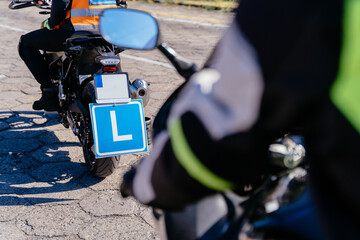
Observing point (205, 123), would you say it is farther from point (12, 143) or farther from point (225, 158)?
point (12, 143)

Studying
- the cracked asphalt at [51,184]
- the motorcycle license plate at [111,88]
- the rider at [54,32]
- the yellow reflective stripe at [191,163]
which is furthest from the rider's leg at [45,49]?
the yellow reflective stripe at [191,163]

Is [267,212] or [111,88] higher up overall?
[267,212]

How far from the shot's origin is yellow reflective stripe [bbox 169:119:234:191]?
0.74 metres

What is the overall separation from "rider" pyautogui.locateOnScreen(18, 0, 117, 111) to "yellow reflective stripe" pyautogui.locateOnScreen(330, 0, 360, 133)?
2.65 meters

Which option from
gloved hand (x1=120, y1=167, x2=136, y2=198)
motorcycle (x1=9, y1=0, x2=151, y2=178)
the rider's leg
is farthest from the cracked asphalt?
gloved hand (x1=120, y1=167, x2=136, y2=198)

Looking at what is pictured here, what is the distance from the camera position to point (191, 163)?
0.74 metres

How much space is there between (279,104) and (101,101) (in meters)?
2.05

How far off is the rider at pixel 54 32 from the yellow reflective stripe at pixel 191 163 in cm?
246

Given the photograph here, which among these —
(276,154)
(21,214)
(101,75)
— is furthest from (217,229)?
(21,214)

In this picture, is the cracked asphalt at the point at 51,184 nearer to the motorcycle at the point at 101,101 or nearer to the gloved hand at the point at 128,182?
the motorcycle at the point at 101,101

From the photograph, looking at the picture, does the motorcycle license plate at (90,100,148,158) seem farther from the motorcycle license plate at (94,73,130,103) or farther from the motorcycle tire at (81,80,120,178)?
the motorcycle tire at (81,80,120,178)

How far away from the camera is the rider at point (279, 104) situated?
1.97 feet

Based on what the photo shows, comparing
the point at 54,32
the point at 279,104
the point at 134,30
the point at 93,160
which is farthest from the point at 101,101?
the point at 279,104

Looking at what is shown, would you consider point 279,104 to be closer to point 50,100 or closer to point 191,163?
point 191,163
